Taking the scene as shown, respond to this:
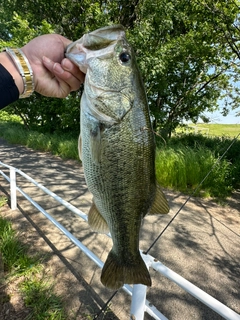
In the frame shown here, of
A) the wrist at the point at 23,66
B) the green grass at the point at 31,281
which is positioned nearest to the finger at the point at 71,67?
the wrist at the point at 23,66

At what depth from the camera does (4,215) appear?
5.12 meters

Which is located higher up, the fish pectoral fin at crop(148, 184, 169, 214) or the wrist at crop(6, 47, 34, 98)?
the wrist at crop(6, 47, 34, 98)

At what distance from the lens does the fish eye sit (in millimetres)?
1294

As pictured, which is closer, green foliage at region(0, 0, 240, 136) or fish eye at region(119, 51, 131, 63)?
fish eye at region(119, 51, 131, 63)

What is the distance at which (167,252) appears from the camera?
4.11 metres

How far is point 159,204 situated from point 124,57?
2.67 feet

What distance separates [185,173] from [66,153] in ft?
18.4

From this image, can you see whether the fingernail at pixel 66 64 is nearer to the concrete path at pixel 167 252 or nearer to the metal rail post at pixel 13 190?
the concrete path at pixel 167 252

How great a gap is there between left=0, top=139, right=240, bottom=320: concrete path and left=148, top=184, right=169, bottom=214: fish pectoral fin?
6.93ft

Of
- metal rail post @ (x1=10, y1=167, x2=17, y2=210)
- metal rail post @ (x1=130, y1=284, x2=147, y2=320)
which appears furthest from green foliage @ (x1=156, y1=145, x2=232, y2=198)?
metal rail post @ (x1=130, y1=284, x2=147, y2=320)

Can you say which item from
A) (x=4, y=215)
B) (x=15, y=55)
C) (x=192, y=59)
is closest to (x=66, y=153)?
(x=4, y=215)

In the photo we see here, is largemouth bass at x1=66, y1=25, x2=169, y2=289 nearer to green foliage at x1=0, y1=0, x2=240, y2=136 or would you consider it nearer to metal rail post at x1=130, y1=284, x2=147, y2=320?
metal rail post at x1=130, y1=284, x2=147, y2=320

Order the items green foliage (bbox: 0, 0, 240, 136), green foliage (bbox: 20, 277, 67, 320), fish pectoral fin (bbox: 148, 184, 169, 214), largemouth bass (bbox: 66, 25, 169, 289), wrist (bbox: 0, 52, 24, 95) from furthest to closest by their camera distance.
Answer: green foliage (bbox: 0, 0, 240, 136), green foliage (bbox: 20, 277, 67, 320), wrist (bbox: 0, 52, 24, 95), fish pectoral fin (bbox: 148, 184, 169, 214), largemouth bass (bbox: 66, 25, 169, 289)

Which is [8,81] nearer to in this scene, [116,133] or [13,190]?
[116,133]
